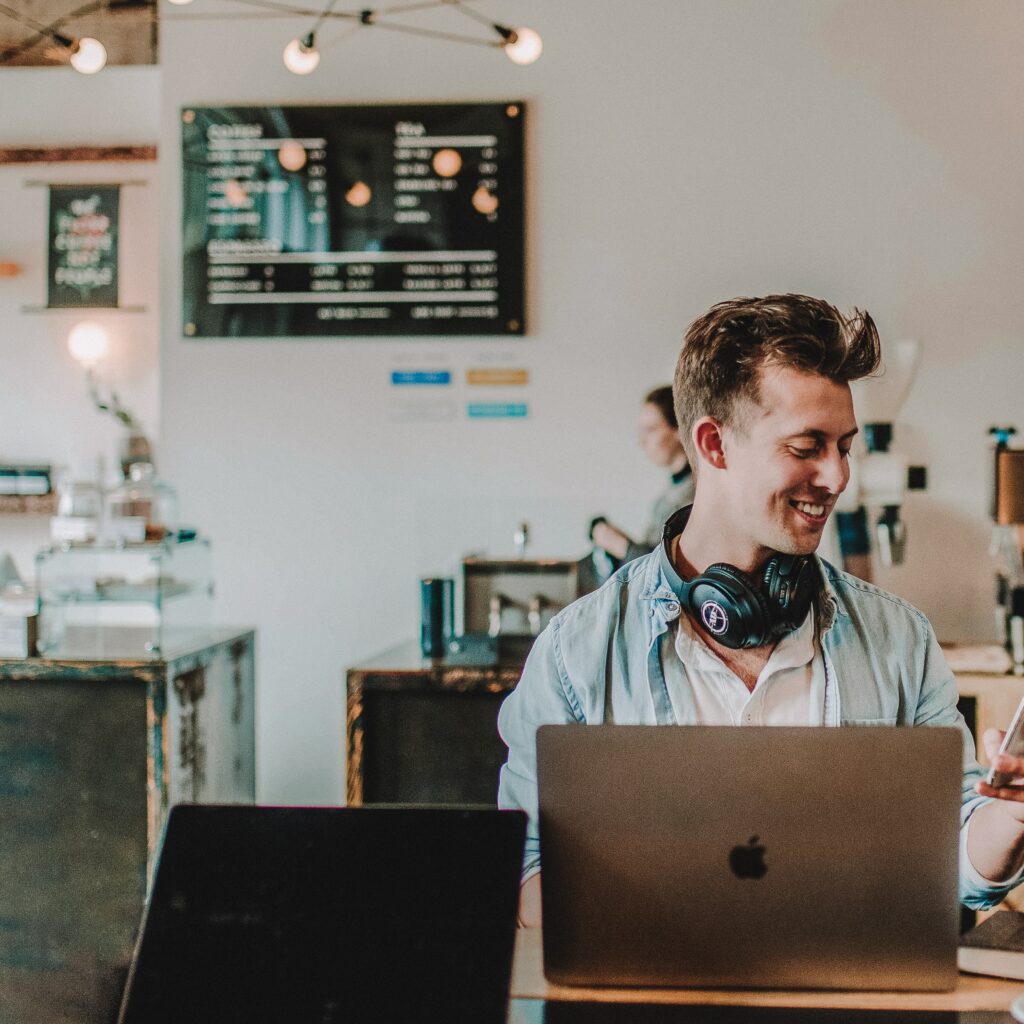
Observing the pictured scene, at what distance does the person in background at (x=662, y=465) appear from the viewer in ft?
9.52

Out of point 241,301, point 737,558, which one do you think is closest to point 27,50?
point 241,301

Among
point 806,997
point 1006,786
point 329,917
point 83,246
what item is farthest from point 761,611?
point 83,246

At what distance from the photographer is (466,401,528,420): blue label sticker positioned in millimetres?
3279

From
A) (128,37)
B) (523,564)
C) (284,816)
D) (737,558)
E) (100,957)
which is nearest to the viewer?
(284,816)

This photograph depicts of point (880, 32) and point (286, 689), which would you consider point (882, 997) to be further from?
point (880, 32)

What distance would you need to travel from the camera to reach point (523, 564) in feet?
8.99

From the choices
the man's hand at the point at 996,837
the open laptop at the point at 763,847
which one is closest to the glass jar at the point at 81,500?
the open laptop at the point at 763,847

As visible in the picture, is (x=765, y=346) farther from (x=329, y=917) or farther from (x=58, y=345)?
(x=58, y=345)

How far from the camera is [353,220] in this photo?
10.8ft

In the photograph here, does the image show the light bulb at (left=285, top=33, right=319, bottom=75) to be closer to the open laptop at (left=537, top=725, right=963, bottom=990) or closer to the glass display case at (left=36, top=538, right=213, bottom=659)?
the glass display case at (left=36, top=538, right=213, bottom=659)

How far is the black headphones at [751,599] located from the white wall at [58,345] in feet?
11.8

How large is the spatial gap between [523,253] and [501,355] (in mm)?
316

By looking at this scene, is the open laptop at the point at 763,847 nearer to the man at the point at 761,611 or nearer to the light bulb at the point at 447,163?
the man at the point at 761,611

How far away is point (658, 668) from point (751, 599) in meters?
0.16
